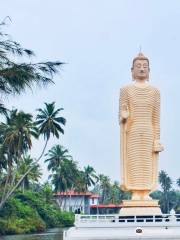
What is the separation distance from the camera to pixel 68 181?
230ft

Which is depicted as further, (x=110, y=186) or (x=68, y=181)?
(x=110, y=186)

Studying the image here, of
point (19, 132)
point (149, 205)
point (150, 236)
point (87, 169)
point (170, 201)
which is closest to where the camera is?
point (150, 236)

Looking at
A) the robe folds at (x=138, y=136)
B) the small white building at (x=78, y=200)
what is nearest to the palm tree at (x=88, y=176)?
the small white building at (x=78, y=200)

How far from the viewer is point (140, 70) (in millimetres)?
23297

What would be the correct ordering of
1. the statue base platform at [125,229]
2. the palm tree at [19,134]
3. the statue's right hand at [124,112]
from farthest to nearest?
the palm tree at [19,134] → the statue's right hand at [124,112] → the statue base platform at [125,229]

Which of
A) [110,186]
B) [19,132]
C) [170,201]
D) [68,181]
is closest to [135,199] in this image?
[19,132]

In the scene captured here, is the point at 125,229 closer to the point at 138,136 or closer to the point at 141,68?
the point at 138,136

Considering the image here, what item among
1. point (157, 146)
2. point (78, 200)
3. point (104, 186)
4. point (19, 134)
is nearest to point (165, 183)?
point (104, 186)

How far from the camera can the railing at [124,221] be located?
19750mm

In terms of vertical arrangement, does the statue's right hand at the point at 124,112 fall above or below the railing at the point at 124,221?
above

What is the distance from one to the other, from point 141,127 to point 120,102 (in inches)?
55.8

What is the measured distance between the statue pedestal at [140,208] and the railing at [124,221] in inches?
13.4

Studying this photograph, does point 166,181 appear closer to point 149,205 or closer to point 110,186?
point 110,186

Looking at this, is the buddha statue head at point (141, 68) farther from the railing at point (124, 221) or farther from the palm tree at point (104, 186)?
the palm tree at point (104, 186)
